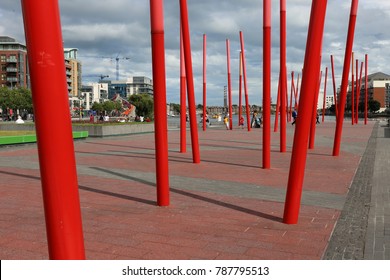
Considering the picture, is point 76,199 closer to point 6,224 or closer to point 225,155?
point 6,224

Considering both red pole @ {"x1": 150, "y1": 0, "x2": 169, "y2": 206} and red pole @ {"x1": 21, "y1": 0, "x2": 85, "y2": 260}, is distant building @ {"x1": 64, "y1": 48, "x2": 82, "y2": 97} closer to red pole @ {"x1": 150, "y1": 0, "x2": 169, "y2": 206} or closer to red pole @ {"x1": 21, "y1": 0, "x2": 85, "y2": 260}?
red pole @ {"x1": 150, "y1": 0, "x2": 169, "y2": 206}

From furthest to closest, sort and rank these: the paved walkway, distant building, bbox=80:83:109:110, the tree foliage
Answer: distant building, bbox=80:83:109:110, the tree foliage, the paved walkway

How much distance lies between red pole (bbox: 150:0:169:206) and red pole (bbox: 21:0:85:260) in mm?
3662

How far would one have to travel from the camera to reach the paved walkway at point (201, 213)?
4.50 meters

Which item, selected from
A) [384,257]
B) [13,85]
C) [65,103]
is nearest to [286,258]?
[384,257]

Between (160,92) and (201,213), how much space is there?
72.5 inches

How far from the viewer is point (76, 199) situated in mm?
2811

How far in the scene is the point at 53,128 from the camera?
2674 millimetres

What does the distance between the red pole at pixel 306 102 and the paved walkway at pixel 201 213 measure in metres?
0.34

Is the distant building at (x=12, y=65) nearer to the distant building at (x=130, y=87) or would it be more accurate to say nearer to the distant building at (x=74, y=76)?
the distant building at (x=74, y=76)

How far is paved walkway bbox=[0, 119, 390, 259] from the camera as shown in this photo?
450 cm

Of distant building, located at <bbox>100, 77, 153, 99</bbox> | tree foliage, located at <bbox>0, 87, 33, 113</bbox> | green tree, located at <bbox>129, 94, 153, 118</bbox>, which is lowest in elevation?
green tree, located at <bbox>129, 94, 153, 118</bbox>

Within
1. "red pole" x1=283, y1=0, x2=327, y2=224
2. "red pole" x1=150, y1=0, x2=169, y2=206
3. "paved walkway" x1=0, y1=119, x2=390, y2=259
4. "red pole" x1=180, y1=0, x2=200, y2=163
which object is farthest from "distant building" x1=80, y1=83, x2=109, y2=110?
"red pole" x1=283, y1=0, x2=327, y2=224

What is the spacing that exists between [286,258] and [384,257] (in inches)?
36.8
